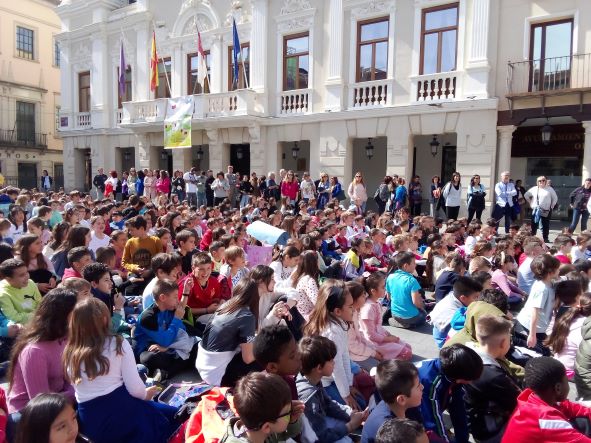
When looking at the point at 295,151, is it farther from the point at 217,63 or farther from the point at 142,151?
the point at 142,151

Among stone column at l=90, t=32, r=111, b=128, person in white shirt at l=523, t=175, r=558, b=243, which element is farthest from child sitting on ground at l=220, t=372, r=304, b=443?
stone column at l=90, t=32, r=111, b=128

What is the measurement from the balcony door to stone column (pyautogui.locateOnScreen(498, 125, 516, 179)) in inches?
49.6

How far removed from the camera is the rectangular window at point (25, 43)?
30141 mm

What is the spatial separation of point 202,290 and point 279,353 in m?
2.56

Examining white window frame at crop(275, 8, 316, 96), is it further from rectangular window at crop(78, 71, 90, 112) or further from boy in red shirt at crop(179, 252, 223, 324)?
boy in red shirt at crop(179, 252, 223, 324)

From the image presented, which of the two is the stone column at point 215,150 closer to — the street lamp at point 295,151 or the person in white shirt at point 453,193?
the street lamp at point 295,151

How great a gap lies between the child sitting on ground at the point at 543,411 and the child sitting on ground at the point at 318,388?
1.11 meters

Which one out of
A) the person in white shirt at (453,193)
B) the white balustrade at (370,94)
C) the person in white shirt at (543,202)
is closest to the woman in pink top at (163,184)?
the white balustrade at (370,94)

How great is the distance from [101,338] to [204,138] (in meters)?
17.8

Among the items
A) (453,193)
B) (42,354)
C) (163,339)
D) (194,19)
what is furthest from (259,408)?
(194,19)

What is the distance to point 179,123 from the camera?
18562 millimetres

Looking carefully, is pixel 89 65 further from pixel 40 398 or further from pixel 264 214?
pixel 40 398

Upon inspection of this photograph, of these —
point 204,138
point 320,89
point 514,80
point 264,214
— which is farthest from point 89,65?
point 514,80

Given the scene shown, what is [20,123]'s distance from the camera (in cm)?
3061
